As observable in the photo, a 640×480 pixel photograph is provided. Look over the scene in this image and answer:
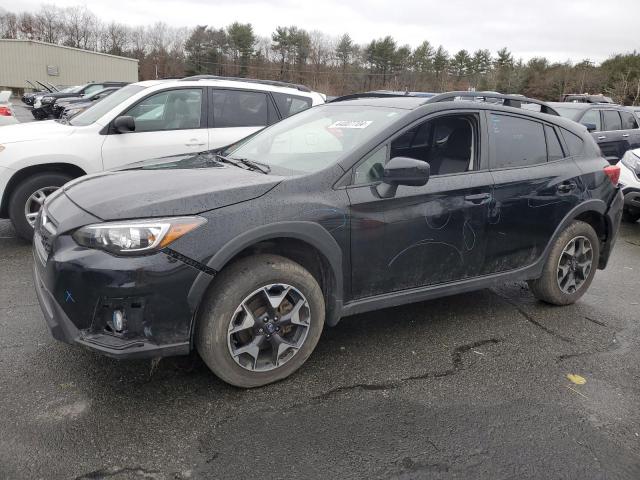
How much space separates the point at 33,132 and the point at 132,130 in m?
0.99

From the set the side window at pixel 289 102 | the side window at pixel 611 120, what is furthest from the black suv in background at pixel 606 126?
the side window at pixel 289 102

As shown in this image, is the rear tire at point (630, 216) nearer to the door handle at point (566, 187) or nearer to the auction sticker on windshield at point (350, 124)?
the door handle at point (566, 187)

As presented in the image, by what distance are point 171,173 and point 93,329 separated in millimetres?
1072

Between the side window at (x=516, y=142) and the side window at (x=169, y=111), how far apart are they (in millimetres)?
3838

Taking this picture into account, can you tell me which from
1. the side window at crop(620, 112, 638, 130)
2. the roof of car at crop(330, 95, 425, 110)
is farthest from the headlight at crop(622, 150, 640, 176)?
the roof of car at crop(330, 95, 425, 110)

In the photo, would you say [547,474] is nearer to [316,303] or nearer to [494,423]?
[494,423]

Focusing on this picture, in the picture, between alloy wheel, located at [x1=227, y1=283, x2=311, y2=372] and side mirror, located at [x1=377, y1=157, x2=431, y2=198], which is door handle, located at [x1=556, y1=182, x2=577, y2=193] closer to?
side mirror, located at [x1=377, y1=157, x2=431, y2=198]

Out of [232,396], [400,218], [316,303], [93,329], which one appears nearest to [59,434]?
[93,329]

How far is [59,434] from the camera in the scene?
248cm

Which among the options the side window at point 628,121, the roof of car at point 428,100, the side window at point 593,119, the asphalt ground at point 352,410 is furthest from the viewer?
the side window at point 628,121

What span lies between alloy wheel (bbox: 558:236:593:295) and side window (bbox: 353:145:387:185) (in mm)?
1959

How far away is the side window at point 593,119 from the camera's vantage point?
428 inches

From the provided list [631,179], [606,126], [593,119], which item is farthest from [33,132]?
[606,126]

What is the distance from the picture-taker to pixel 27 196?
5.27m
